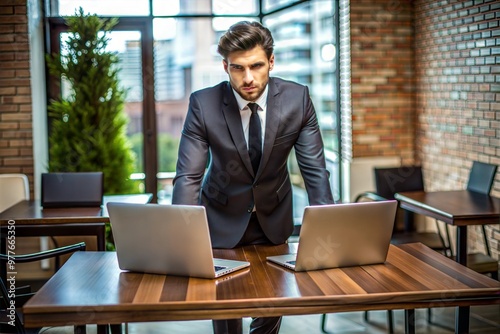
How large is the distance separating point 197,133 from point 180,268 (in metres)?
0.71

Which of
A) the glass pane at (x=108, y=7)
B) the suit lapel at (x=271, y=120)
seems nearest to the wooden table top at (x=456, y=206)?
the suit lapel at (x=271, y=120)

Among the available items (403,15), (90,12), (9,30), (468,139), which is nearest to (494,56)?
(468,139)

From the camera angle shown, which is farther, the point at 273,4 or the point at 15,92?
the point at 273,4

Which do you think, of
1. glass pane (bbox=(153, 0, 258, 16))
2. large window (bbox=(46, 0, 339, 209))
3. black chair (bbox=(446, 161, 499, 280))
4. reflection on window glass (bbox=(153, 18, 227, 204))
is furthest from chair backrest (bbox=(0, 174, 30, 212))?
black chair (bbox=(446, 161, 499, 280))

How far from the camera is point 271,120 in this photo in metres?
2.95

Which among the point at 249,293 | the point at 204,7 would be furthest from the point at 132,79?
the point at 249,293

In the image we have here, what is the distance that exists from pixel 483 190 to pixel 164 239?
123 inches

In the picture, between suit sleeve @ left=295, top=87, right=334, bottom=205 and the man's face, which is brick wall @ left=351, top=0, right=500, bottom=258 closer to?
suit sleeve @ left=295, top=87, right=334, bottom=205

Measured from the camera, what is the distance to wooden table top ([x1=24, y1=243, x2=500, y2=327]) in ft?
7.15

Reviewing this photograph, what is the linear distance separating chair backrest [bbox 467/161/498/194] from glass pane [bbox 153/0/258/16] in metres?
2.93

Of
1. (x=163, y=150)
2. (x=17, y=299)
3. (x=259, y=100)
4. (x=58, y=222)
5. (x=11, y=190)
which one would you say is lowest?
(x=17, y=299)

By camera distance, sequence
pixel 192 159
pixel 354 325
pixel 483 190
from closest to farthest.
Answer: pixel 192 159, pixel 354 325, pixel 483 190

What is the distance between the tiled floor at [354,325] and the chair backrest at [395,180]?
37.1 inches

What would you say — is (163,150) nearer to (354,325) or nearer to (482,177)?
(354,325)
